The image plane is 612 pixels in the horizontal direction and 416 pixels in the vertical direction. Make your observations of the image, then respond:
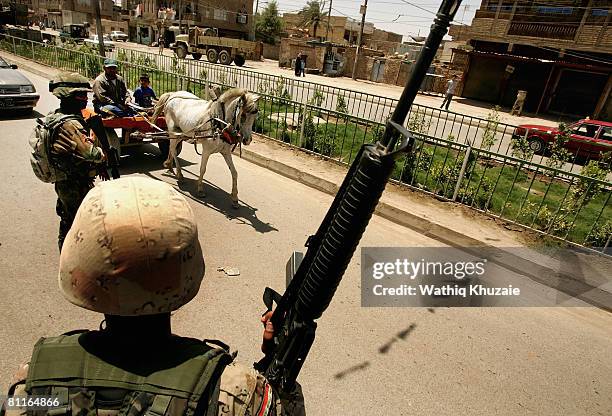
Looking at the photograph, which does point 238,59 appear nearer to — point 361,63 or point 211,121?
point 361,63

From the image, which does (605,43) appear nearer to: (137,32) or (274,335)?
(274,335)

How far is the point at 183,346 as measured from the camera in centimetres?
109

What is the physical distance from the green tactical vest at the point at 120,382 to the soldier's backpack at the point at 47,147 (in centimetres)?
269

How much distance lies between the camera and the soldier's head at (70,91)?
331cm

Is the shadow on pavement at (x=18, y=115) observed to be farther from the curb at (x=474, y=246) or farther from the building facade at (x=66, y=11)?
the building facade at (x=66, y=11)

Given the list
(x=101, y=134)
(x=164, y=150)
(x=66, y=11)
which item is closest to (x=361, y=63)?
(x=164, y=150)

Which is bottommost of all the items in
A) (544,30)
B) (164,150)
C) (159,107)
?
(164,150)

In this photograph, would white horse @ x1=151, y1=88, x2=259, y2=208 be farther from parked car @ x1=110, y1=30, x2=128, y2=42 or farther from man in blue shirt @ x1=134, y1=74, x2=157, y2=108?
parked car @ x1=110, y1=30, x2=128, y2=42

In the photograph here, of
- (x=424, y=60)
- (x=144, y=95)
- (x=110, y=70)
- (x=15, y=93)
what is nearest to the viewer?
(x=424, y=60)

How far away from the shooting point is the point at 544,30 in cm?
2183

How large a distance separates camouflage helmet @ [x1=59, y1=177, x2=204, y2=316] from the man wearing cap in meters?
5.95

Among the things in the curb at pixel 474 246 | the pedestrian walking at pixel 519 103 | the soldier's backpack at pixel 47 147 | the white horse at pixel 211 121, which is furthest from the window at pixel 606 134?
the soldier's backpack at pixel 47 147

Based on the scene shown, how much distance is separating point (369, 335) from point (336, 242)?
7.68 ft

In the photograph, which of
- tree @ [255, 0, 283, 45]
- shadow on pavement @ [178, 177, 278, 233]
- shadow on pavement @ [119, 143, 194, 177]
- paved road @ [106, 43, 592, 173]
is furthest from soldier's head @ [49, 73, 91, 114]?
tree @ [255, 0, 283, 45]
